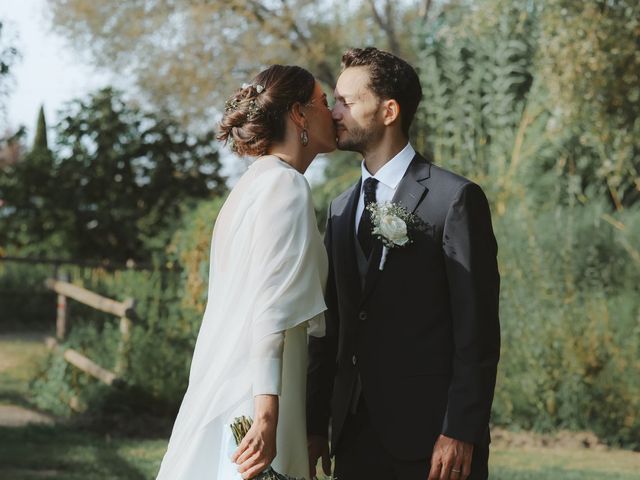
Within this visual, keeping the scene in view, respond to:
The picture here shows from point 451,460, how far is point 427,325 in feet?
1.32

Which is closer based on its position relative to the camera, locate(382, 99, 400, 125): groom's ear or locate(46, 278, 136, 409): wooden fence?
locate(382, 99, 400, 125): groom's ear

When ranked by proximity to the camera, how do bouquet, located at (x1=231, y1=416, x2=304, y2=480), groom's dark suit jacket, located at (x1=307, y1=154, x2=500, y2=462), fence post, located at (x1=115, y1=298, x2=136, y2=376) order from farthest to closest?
fence post, located at (x1=115, y1=298, x2=136, y2=376)
groom's dark suit jacket, located at (x1=307, y1=154, x2=500, y2=462)
bouquet, located at (x1=231, y1=416, x2=304, y2=480)

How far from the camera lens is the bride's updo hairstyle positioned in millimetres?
3074

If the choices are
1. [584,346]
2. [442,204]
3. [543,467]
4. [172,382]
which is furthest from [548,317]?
[442,204]

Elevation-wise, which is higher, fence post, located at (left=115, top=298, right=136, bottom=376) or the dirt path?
fence post, located at (left=115, top=298, right=136, bottom=376)

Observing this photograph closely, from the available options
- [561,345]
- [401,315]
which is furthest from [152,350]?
[401,315]

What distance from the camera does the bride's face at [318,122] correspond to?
315 cm

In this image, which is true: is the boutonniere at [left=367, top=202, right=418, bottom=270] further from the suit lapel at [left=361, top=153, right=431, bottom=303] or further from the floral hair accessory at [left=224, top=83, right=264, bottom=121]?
the floral hair accessory at [left=224, top=83, right=264, bottom=121]

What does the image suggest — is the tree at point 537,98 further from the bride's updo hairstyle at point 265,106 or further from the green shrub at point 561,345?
the bride's updo hairstyle at point 265,106

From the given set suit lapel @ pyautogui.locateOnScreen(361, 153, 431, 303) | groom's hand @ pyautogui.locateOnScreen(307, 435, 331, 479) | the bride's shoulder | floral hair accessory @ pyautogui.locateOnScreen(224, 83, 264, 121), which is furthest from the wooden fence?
the bride's shoulder

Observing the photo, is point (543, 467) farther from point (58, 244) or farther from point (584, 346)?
point (58, 244)

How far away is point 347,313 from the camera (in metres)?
3.32

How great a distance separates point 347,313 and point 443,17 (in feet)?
46.4

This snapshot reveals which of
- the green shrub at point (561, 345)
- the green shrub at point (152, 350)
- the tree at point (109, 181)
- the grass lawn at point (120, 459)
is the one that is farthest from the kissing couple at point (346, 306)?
the tree at point (109, 181)
